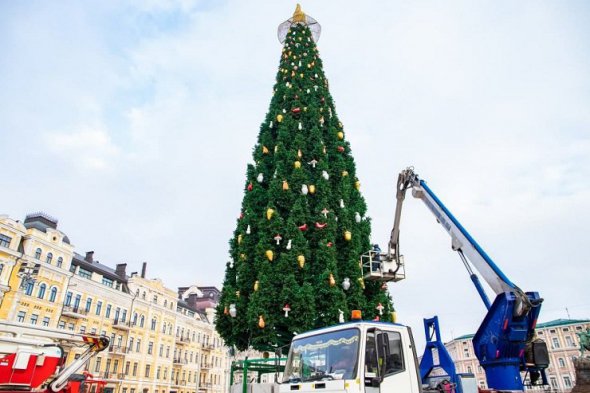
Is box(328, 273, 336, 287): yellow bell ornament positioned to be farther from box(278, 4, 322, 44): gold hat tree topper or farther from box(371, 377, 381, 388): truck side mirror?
box(278, 4, 322, 44): gold hat tree topper

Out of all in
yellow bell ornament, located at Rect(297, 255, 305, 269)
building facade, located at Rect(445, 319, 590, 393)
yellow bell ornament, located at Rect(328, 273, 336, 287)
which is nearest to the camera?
yellow bell ornament, located at Rect(328, 273, 336, 287)

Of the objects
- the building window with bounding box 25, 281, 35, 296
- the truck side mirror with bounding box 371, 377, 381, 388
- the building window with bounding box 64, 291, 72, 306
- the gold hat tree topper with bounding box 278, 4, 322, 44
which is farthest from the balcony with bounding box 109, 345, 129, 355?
the truck side mirror with bounding box 371, 377, 381, 388

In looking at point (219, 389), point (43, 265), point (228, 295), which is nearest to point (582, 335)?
point (228, 295)

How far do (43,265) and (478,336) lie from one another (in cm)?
3716

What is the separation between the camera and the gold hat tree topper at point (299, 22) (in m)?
21.0

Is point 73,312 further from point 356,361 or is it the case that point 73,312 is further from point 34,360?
point 356,361

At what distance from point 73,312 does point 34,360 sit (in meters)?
31.8

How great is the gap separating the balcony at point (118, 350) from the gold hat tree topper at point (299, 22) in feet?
124

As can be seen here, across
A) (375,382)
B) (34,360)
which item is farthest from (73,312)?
(375,382)

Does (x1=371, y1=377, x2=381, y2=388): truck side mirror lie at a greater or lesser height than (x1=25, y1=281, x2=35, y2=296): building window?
lesser

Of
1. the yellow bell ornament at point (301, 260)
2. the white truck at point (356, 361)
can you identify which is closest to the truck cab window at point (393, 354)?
the white truck at point (356, 361)

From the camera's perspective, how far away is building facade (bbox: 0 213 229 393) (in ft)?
102

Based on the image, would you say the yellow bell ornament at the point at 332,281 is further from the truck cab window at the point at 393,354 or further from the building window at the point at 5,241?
the building window at the point at 5,241

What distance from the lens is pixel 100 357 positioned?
38.7m
